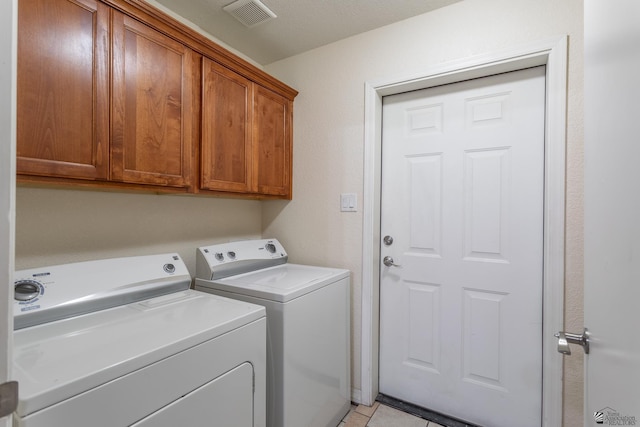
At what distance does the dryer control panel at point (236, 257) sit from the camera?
164 centimetres

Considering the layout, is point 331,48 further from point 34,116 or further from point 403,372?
point 403,372

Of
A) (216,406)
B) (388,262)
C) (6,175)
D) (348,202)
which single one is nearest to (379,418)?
(388,262)

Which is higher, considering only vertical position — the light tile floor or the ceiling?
the ceiling

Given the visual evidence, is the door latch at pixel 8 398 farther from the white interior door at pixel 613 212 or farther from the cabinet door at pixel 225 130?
the cabinet door at pixel 225 130

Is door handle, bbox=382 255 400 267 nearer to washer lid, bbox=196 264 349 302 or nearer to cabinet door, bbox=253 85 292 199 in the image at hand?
washer lid, bbox=196 264 349 302

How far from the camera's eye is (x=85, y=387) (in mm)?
710

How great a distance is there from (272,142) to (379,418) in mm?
1899

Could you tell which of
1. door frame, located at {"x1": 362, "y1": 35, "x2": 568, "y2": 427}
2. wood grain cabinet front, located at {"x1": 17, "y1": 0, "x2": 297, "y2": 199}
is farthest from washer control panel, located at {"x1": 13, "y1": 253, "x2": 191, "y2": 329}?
door frame, located at {"x1": 362, "y1": 35, "x2": 568, "y2": 427}

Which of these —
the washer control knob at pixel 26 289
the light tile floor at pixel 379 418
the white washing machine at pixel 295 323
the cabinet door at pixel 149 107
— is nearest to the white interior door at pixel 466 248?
the light tile floor at pixel 379 418

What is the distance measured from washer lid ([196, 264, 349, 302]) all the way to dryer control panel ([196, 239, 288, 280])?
0.13 feet

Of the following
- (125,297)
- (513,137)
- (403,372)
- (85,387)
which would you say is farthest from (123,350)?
Result: (513,137)

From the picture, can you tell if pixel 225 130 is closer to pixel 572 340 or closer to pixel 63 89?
pixel 63 89

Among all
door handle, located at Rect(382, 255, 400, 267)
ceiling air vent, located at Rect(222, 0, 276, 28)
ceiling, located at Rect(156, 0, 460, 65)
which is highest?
ceiling, located at Rect(156, 0, 460, 65)

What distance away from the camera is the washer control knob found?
1.02 m
